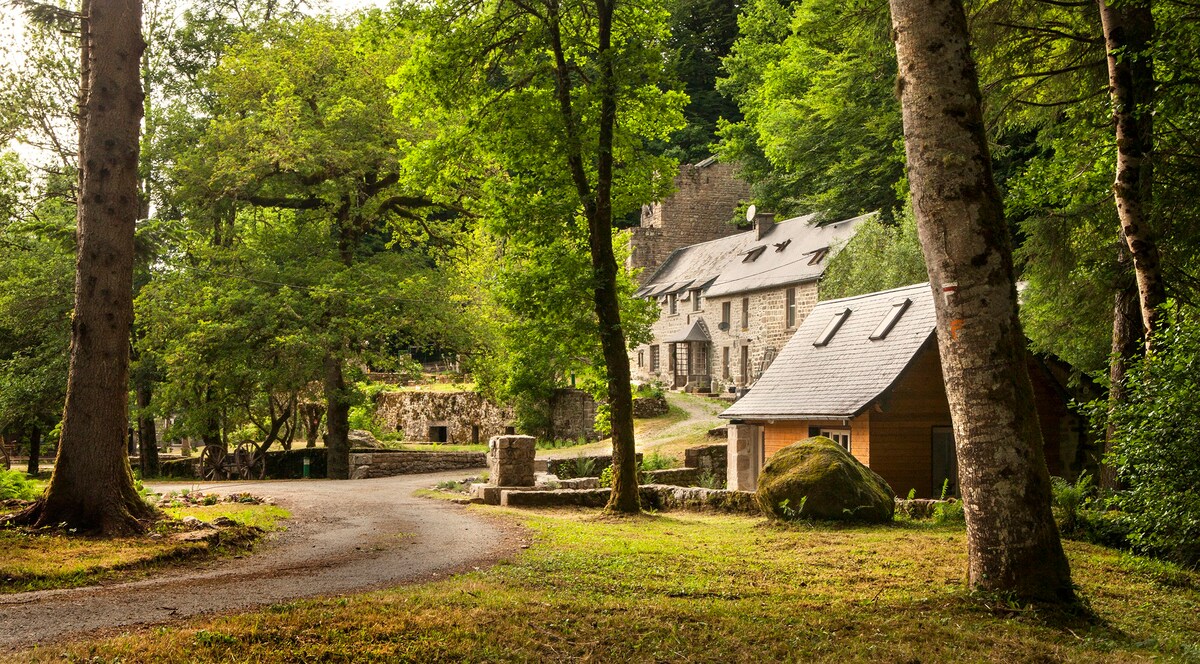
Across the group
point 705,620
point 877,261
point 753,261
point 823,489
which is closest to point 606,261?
point 823,489

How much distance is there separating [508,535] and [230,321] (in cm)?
1708

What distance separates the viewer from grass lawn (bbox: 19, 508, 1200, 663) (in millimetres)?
5812

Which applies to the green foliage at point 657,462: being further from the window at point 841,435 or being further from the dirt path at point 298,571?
the dirt path at point 298,571

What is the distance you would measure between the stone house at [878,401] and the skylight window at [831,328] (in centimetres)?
3

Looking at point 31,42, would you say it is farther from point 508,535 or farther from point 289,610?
point 289,610

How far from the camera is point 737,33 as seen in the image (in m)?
61.4

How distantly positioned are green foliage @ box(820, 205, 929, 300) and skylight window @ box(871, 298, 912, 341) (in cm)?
590

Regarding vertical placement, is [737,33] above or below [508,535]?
above

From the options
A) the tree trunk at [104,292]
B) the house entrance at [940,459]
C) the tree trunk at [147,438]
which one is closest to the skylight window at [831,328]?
the house entrance at [940,459]

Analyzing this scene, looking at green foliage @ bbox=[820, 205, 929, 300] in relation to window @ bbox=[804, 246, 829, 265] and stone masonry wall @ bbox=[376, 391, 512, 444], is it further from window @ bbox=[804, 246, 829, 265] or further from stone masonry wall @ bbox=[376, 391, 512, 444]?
stone masonry wall @ bbox=[376, 391, 512, 444]

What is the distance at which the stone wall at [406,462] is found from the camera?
29703mm

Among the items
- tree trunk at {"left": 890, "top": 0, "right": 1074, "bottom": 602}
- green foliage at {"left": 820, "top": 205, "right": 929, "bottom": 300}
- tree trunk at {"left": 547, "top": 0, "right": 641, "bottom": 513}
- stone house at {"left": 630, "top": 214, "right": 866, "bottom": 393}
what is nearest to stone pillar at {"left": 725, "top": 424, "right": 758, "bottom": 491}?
green foliage at {"left": 820, "top": 205, "right": 929, "bottom": 300}

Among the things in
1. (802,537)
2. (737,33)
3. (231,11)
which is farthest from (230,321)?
(737,33)

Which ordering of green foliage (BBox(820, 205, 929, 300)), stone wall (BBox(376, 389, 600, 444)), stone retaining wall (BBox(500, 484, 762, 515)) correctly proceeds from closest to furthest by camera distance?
stone retaining wall (BBox(500, 484, 762, 515)) → green foliage (BBox(820, 205, 929, 300)) → stone wall (BBox(376, 389, 600, 444))
